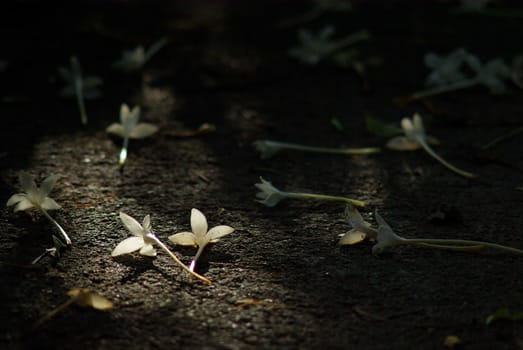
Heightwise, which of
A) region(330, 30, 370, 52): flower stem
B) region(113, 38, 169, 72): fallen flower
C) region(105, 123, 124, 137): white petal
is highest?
region(113, 38, 169, 72): fallen flower

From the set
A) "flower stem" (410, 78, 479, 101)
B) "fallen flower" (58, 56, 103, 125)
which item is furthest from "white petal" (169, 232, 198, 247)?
"flower stem" (410, 78, 479, 101)

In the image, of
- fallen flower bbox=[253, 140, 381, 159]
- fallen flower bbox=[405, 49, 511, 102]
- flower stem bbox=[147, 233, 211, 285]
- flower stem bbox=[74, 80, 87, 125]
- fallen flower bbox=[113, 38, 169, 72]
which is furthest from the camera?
fallen flower bbox=[113, 38, 169, 72]

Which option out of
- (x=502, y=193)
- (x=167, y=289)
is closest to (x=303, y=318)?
(x=167, y=289)

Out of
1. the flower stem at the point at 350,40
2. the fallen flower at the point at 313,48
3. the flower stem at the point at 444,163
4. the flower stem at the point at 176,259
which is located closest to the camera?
the flower stem at the point at 176,259

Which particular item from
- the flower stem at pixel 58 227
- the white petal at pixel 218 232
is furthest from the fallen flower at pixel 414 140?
the flower stem at pixel 58 227

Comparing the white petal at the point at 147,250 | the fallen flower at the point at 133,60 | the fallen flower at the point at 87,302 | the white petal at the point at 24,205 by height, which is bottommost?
the fallen flower at the point at 87,302

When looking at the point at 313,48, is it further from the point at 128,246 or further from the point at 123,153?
the point at 128,246

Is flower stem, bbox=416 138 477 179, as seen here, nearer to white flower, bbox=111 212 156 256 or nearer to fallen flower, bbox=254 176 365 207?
fallen flower, bbox=254 176 365 207

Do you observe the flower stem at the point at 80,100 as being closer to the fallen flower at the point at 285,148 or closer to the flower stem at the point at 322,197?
the fallen flower at the point at 285,148

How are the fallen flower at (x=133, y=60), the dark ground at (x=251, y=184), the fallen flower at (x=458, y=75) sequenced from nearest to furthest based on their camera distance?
the dark ground at (x=251, y=184) < the fallen flower at (x=458, y=75) < the fallen flower at (x=133, y=60)
